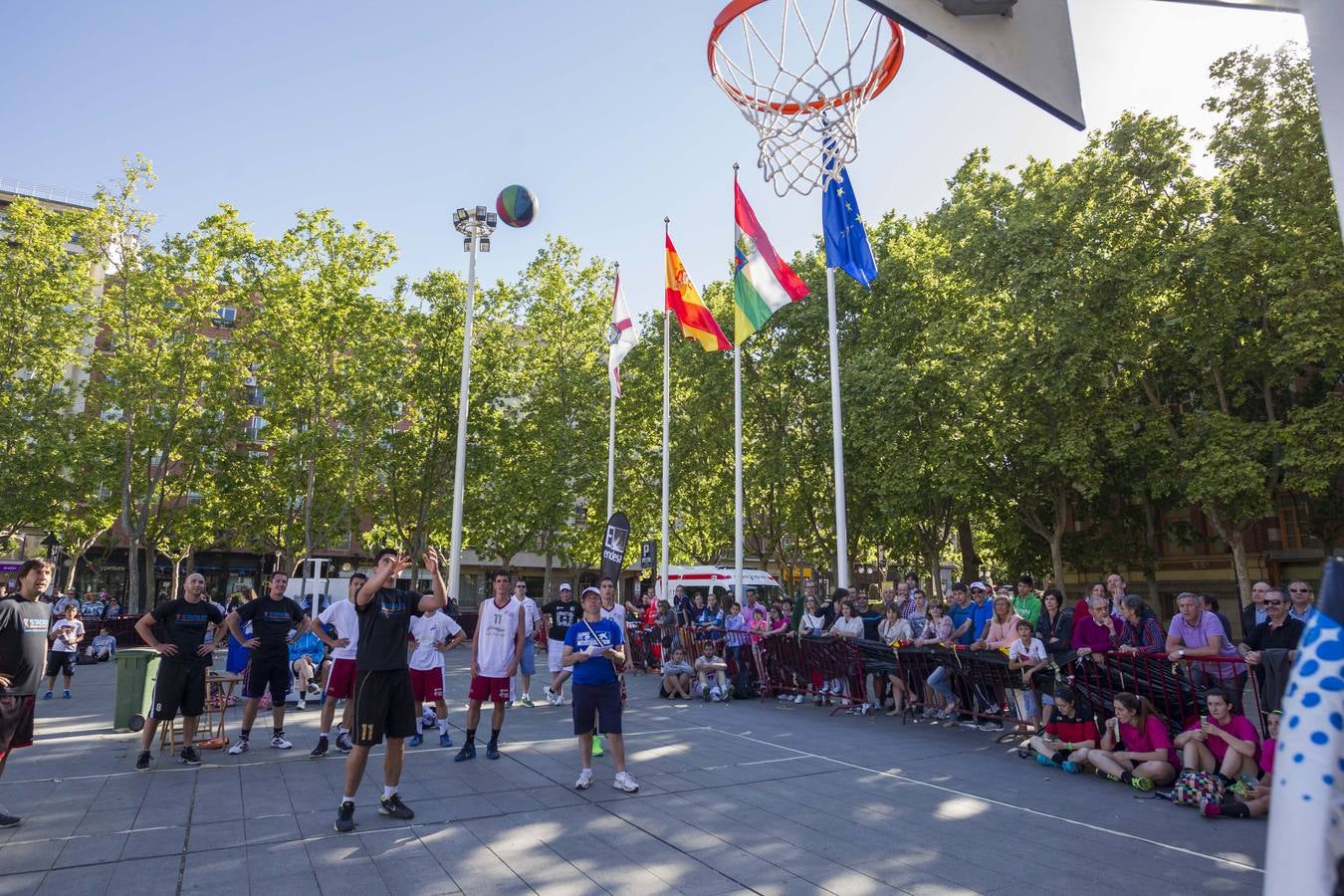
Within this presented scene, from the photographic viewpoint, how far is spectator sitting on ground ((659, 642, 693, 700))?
14.7 meters

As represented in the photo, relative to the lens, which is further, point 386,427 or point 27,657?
point 386,427

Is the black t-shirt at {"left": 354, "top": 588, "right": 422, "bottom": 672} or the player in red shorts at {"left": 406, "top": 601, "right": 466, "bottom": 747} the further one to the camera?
the player in red shorts at {"left": 406, "top": 601, "right": 466, "bottom": 747}

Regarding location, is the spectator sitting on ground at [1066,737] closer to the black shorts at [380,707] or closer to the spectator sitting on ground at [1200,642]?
the spectator sitting on ground at [1200,642]

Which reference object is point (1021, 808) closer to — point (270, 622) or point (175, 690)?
point (270, 622)

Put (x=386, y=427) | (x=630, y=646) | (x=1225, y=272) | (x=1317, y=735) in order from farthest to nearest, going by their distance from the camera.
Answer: (x=386, y=427)
(x=1225, y=272)
(x=630, y=646)
(x=1317, y=735)

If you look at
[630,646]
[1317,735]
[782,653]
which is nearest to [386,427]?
[630,646]

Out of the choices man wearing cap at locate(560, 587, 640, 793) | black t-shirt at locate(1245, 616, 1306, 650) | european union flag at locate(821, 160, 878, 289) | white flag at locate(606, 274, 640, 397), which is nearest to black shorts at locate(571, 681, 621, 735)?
man wearing cap at locate(560, 587, 640, 793)

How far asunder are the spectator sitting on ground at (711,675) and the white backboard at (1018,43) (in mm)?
12096

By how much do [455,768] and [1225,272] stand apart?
23.1 m

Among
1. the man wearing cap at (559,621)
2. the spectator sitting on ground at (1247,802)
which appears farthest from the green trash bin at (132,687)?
the spectator sitting on ground at (1247,802)

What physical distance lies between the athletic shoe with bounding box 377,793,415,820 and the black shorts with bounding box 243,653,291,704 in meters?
3.48

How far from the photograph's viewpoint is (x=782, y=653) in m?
14.7

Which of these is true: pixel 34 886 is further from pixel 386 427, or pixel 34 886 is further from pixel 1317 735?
pixel 386 427

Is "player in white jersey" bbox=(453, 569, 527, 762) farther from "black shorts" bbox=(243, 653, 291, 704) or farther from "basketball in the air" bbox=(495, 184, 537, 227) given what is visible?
"basketball in the air" bbox=(495, 184, 537, 227)
